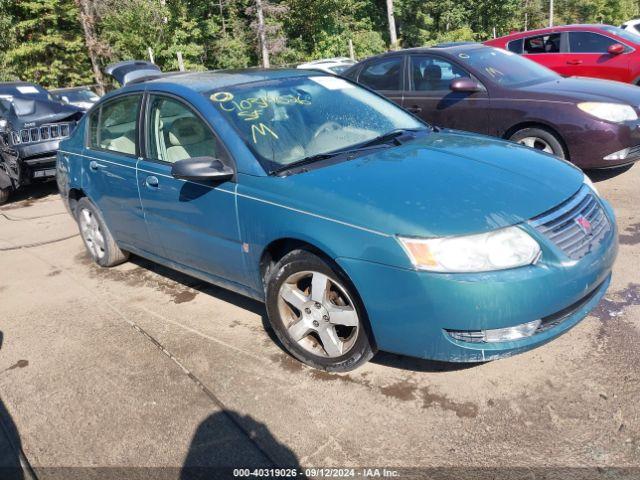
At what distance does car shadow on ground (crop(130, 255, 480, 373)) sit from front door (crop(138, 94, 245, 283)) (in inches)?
18.2

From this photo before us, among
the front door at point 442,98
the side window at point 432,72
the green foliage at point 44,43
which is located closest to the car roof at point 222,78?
the front door at point 442,98

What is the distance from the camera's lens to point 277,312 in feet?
10.7

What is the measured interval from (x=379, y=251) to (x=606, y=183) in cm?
452

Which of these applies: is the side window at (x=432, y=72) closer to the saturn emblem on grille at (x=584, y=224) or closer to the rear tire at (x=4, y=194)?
the saturn emblem on grille at (x=584, y=224)

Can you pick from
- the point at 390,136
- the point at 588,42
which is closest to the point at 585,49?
the point at 588,42

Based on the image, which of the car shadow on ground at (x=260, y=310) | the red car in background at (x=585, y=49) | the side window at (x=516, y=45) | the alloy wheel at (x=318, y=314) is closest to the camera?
the alloy wheel at (x=318, y=314)

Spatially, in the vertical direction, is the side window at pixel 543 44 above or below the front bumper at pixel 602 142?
above

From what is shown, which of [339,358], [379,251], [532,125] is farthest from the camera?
[532,125]

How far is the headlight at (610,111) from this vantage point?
18.8 feet

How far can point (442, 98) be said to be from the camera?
6.69 m

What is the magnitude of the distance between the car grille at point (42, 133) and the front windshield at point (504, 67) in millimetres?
5864

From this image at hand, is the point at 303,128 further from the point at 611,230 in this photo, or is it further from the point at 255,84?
the point at 611,230

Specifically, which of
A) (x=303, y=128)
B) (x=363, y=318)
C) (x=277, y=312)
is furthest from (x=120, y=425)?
(x=303, y=128)

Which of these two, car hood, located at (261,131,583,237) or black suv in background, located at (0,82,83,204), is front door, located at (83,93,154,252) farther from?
black suv in background, located at (0,82,83,204)
